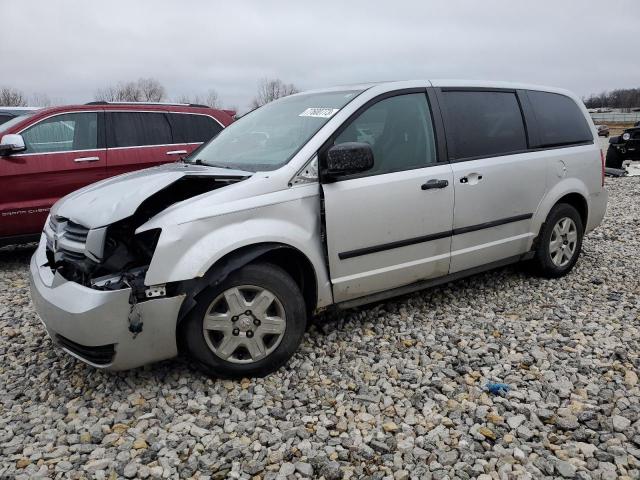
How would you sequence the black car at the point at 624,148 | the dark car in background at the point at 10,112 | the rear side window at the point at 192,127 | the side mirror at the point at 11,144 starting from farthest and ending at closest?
the black car at the point at 624,148 → the dark car in background at the point at 10,112 → the rear side window at the point at 192,127 → the side mirror at the point at 11,144

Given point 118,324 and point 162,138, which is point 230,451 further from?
point 162,138

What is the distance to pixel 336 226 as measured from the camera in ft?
11.0

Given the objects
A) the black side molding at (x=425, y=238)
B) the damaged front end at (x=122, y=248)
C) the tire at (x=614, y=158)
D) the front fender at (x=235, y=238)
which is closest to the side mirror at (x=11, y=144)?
the damaged front end at (x=122, y=248)

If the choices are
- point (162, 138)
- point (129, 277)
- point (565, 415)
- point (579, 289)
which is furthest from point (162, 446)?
point (162, 138)

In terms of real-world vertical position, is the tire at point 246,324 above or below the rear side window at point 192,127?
below

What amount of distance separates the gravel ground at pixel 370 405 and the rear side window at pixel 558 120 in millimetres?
1507

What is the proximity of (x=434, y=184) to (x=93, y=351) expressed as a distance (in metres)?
2.40

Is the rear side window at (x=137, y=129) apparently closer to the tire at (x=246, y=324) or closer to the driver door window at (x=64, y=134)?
the driver door window at (x=64, y=134)

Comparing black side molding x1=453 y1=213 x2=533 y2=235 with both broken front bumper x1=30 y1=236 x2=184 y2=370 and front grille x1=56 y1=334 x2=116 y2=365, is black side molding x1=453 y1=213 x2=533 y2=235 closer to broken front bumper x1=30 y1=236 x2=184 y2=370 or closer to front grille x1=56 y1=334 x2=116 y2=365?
broken front bumper x1=30 y1=236 x2=184 y2=370

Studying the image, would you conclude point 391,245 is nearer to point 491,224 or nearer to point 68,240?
point 491,224

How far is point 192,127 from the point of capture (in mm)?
6844

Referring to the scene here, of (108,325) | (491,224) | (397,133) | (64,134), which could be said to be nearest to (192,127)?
(64,134)

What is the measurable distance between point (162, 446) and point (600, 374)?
8.29ft

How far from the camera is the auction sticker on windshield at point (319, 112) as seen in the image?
3561mm
